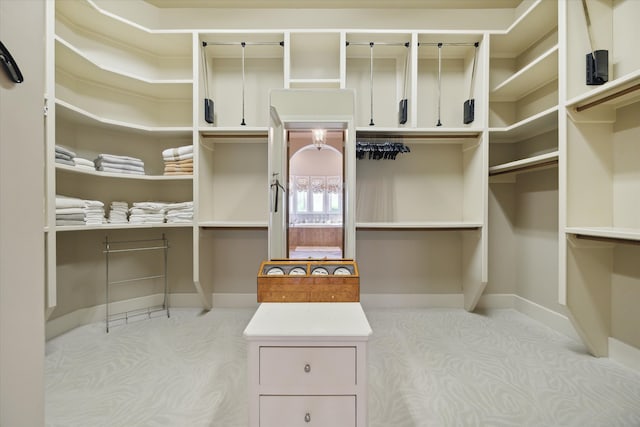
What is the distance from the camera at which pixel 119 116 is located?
2.81m

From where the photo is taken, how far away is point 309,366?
1.04m

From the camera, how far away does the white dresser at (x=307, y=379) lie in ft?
3.40

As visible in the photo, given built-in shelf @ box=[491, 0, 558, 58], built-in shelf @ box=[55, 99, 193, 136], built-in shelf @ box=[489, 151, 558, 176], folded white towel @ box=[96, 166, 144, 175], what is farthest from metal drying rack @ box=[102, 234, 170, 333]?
built-in shelf @ box=[491, 0, 558, 58]

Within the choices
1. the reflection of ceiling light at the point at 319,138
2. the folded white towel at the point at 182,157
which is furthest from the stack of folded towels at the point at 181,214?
the reflection of ceiling light at the point at 319,138

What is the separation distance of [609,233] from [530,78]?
1.62m

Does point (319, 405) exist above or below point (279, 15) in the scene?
below

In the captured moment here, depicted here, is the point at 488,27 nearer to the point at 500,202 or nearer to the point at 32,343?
the point at 500,202

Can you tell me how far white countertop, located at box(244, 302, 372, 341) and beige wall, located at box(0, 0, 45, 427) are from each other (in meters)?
0.60

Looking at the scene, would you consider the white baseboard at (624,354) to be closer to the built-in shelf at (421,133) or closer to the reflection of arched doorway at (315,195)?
the built-in shelf at (421,133)

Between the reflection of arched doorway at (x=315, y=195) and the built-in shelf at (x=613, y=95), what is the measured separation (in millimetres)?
1591

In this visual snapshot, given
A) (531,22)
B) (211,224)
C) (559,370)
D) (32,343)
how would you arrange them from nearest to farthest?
1. (32,343)
2. (559,370)
3. (531,22)
4. (211,224)

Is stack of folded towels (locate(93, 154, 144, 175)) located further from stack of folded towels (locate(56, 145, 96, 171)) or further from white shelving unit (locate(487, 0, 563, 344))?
white shelving unit (locate(487, 0, 563, 344))

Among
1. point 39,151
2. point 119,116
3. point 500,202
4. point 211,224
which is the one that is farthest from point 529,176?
point 119,116

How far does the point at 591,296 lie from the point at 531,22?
2291 mm
